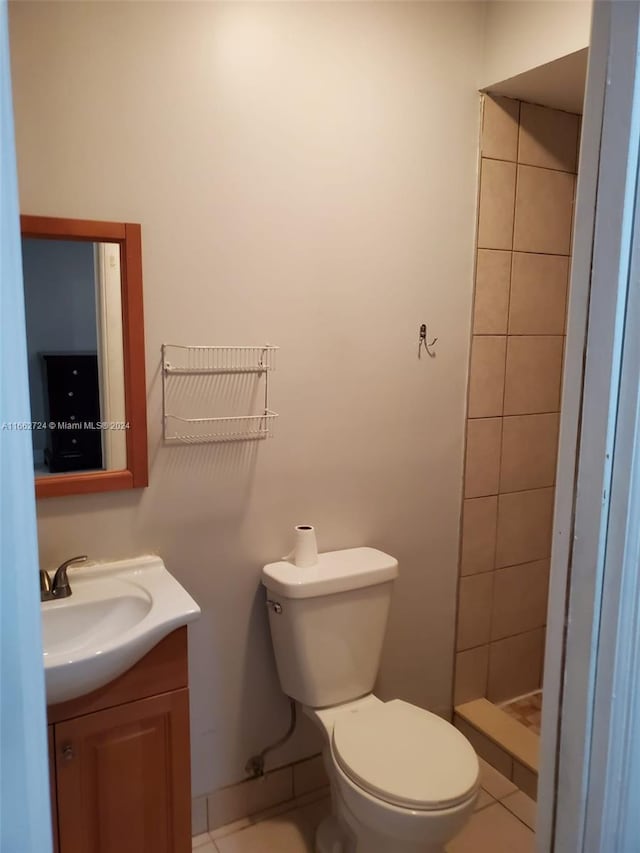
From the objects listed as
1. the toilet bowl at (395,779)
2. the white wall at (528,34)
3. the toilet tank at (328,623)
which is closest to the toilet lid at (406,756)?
the toilet bowl at (395,779)

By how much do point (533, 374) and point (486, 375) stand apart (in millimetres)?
229

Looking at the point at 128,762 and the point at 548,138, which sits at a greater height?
the point at 548,138

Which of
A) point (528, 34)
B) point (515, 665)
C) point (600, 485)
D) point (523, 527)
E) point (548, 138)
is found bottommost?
point (515, 665)

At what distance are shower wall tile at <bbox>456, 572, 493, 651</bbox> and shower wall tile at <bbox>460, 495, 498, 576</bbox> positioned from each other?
4 cm

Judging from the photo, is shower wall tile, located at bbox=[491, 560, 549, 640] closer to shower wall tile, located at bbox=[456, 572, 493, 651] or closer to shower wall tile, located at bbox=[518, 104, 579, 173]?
shower wall tile, located at bbox=[456, 572, 493, 651]

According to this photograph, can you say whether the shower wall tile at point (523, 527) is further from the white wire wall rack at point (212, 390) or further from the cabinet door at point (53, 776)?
the cabinet door at point (53, 776)

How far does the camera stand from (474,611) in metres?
2.34

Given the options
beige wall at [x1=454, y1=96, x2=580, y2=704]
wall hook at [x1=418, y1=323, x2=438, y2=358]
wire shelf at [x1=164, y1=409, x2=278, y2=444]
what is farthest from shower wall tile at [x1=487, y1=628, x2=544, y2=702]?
wire shelf at [x1=164, y1=409, x2=278, y2=444]

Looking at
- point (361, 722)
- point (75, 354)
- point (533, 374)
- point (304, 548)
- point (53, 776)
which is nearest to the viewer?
point (53, 776)

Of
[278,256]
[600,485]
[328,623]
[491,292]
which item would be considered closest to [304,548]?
[328,623]

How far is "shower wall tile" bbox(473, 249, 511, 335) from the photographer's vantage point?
215cm

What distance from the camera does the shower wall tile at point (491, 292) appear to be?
7.06 ft

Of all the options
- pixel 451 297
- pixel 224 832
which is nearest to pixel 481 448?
pixel 451 297

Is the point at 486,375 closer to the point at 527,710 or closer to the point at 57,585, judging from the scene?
the point at 527,710
